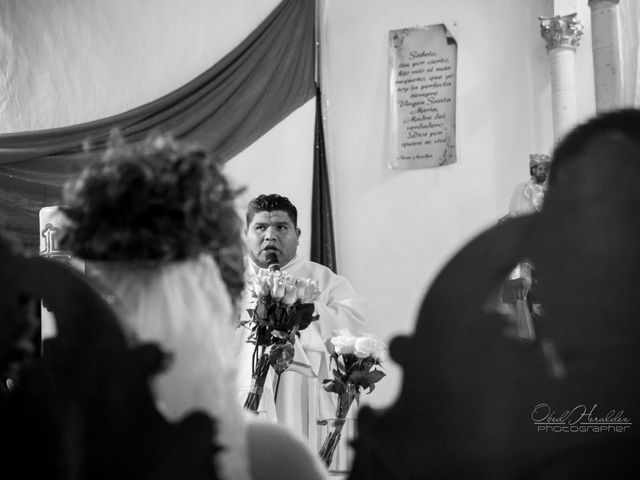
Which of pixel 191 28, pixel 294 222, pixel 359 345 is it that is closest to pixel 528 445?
pixel 359 345

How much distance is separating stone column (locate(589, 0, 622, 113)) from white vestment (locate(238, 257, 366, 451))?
2435 mm

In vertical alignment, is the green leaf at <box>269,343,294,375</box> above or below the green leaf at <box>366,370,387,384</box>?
above

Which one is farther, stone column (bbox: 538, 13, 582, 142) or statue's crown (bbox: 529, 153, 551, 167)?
stone column (bbox: 538, 13, 582, 142)

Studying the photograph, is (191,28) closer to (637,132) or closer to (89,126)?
(89,126)

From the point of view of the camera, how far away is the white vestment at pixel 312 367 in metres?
4.51

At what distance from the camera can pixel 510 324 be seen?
1.27 m

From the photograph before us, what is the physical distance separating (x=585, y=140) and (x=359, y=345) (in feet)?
7.62

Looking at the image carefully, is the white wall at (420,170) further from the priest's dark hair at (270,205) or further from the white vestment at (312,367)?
the priest's dark hair at (270,205)

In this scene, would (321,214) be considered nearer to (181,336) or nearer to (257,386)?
(257,386)

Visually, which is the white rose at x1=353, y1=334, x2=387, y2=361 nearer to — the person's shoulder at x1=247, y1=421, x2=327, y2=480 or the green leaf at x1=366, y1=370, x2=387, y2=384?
the green leaf at x1=366, y1=370, x2=387, y2=384

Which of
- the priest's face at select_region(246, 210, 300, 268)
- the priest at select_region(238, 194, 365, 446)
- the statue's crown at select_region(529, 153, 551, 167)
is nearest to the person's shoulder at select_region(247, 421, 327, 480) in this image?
the priest at select_region(238, 194, 365, 446)

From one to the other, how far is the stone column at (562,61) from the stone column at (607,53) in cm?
18

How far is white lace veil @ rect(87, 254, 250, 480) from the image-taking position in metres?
1.37

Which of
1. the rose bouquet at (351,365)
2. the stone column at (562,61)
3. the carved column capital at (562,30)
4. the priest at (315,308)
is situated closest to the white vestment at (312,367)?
the priest at (315,308)
